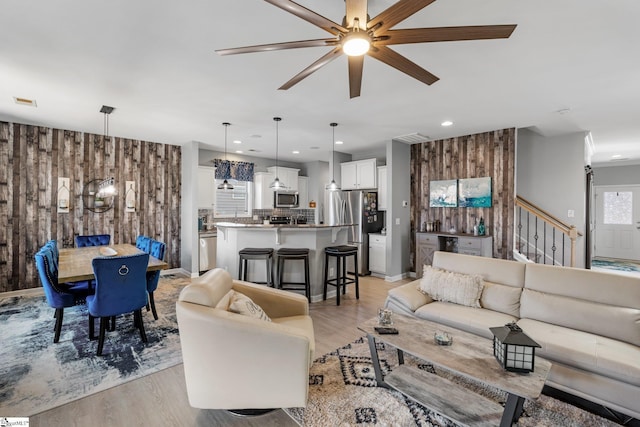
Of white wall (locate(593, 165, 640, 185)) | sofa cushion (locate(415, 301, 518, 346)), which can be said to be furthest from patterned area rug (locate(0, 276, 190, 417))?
white wall (locate(593, 165, 640, 185))

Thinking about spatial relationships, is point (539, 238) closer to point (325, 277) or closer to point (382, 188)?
point (382, 188)

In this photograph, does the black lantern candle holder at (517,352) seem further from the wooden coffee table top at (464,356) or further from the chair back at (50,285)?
the chair back at (50,285)

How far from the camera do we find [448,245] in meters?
5.77

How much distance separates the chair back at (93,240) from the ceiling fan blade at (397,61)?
5570 mm

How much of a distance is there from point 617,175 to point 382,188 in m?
7.35

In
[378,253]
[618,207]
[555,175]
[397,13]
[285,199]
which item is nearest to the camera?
[397,13]

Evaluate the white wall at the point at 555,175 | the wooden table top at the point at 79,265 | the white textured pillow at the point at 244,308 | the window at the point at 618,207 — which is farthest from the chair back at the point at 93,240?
the window at the point at 618,207

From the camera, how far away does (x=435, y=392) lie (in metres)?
2.14

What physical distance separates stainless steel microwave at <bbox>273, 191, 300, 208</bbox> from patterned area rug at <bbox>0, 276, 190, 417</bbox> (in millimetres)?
3970

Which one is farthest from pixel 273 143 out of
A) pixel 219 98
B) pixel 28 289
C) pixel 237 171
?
pixel 28 289

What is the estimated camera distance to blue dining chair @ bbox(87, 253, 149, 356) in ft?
9.27

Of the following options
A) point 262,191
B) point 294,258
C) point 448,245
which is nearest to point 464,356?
point 294,258

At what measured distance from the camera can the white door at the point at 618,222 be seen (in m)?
8.02

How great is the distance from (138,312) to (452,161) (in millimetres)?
5655
